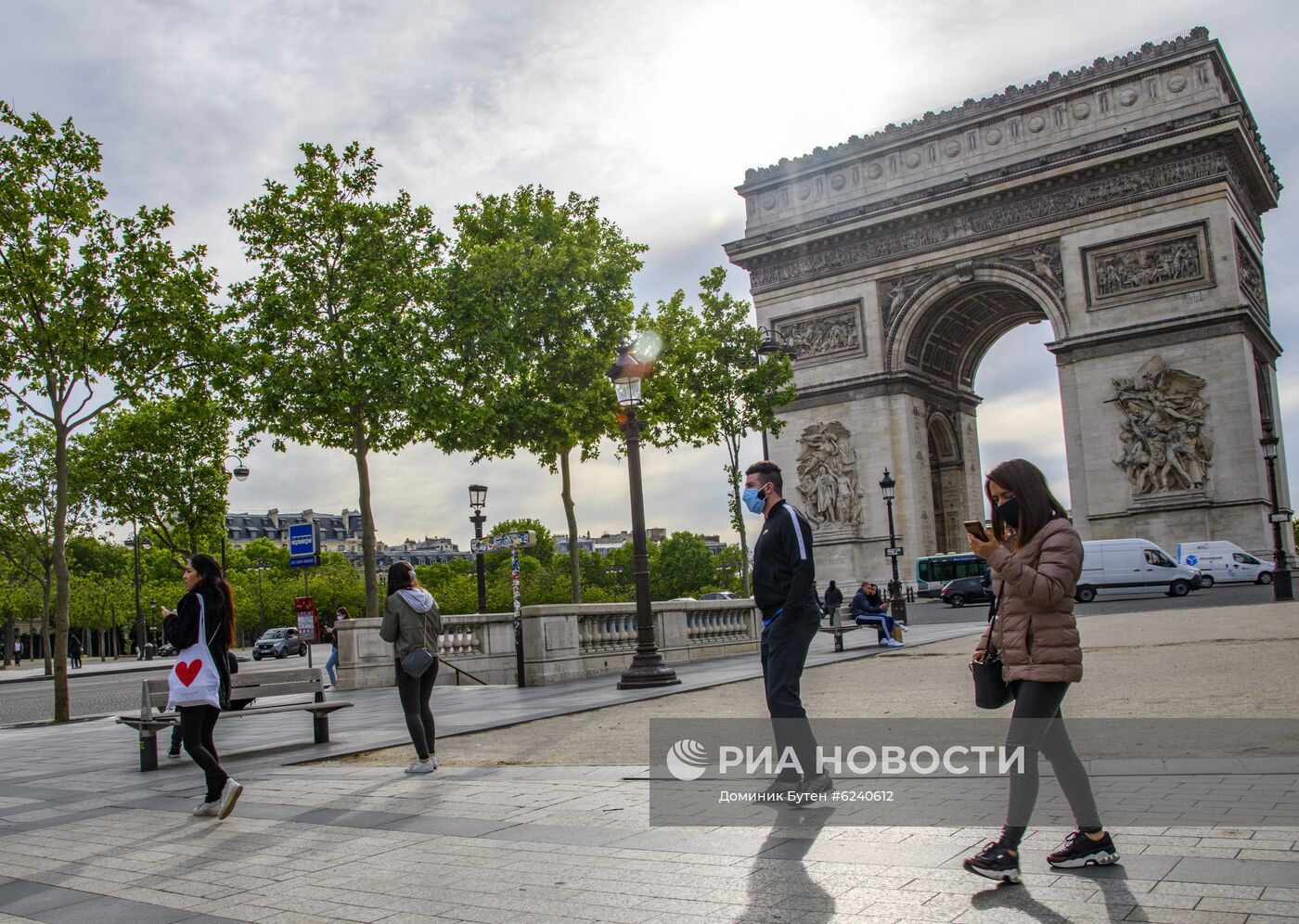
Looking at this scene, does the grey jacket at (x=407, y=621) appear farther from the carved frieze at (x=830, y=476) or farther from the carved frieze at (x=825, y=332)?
the carved frieze at (x=825, y=332)

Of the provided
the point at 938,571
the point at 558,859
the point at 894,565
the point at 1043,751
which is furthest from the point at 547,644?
the point at 938,571

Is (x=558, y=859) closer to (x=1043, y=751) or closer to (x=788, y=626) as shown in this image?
(x=788, y=626)

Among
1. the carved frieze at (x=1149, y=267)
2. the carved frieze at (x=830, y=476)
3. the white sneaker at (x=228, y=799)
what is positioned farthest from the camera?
the carved frieze at (x=830, y=476)

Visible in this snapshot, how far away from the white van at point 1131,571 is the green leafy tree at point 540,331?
15.9m

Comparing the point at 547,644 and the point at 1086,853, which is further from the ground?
the point at 547,644

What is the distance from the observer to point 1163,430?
35.9m

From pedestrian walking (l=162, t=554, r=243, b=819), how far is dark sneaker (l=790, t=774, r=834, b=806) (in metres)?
3.55

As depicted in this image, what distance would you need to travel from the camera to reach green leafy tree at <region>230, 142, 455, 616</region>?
2341cm

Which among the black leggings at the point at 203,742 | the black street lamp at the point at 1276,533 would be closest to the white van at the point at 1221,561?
the black street lamp at the point at 1276,533

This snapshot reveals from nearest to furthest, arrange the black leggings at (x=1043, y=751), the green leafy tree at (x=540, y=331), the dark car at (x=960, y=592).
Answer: the black leggings at (x=1043, y=751) < the green leafy tree at (x=540, y=331) < the dark car at (x=960, y=592)

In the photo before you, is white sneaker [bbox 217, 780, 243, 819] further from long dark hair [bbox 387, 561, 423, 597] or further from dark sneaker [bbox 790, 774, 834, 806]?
dark sneaker [bbox 790, 774, 834, 806]

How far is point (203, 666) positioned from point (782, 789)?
153 inches

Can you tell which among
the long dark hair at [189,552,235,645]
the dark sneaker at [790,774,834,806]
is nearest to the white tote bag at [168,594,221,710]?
the long dark hair at [189,552,235,645]

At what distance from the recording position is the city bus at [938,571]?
41781mm
